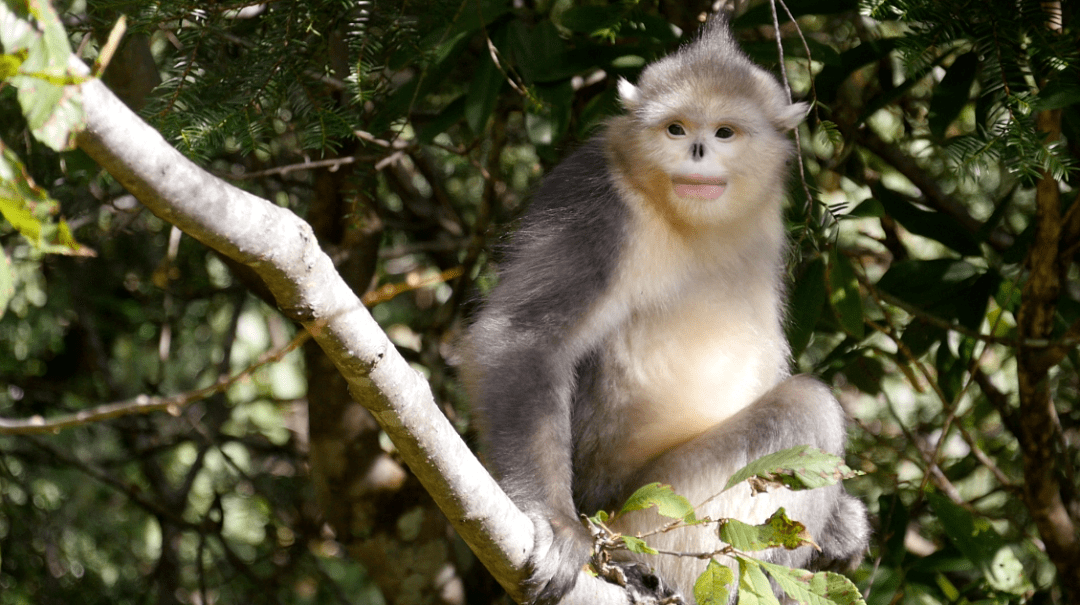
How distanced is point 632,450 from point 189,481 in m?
2.66

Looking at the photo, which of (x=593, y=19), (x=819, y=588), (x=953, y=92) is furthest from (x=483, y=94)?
(x=819, y=588)

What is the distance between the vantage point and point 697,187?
291cm

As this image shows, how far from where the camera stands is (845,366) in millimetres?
3945

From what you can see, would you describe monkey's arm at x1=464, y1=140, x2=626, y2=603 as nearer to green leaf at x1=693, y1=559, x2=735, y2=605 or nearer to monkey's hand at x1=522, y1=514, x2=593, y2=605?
monkey's hand at x1=522, y1=514, x2=593, y2=605

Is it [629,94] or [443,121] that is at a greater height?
[629,94]

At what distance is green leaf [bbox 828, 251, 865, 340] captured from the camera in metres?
3.42

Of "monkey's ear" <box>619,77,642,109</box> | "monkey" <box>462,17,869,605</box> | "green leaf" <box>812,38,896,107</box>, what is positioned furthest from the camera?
"green leaf" <box>812,38,896,107</box>

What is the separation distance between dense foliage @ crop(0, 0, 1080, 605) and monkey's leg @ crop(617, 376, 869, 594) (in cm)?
50

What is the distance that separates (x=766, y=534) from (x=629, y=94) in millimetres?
1581

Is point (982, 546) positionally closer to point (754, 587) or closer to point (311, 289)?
point (754, 587)

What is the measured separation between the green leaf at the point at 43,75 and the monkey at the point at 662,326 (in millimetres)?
1705

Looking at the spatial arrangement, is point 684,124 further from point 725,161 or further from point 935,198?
point 935,198

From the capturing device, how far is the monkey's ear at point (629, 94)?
125 inches

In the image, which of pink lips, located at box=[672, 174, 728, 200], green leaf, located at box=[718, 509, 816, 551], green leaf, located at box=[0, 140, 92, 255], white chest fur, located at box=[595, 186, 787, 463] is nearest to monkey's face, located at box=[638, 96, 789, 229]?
pink lips, located at box=[672, 174, 728, 200]
